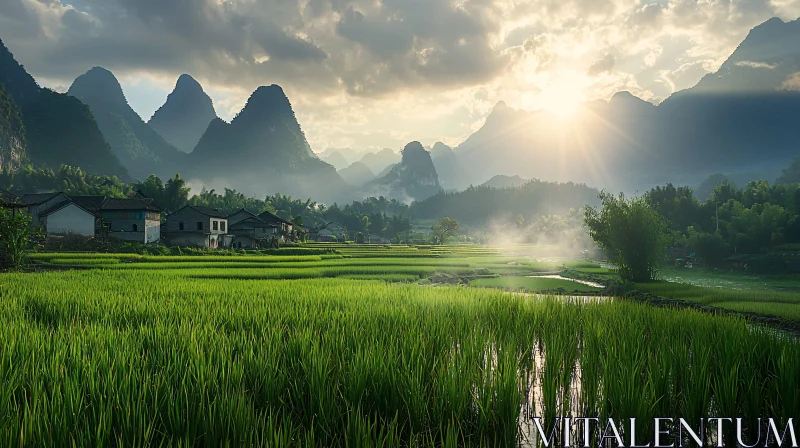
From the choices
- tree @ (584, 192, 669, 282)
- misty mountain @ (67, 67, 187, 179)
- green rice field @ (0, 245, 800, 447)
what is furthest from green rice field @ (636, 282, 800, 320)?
misty mountain @ (67, 67, 187, 179)

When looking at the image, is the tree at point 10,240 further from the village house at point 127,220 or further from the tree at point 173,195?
the tree at point 173,195

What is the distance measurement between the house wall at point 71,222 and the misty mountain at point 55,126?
82301 mm

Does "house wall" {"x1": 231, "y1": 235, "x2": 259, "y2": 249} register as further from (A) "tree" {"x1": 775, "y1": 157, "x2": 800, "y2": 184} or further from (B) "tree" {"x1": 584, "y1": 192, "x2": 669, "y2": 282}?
(A) "tree" {"x1": 775, "y1": 157, "x2": 800, "y2": 184}

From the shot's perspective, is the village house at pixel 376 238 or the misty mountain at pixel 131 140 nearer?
the village house at pixel 376 238

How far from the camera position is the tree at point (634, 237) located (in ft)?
73.9

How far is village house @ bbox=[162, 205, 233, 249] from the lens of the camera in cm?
4750

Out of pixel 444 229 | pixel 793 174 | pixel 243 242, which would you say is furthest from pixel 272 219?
pixel 793 174

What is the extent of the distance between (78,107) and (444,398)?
142872 millimetres

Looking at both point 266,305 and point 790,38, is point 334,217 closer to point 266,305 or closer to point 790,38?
point 266,305

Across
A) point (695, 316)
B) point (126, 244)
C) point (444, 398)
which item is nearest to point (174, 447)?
point (444, 398)

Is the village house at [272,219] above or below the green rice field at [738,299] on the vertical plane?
above

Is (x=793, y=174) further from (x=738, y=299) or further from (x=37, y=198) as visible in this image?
(x=37, y=198)

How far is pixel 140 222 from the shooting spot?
43406mm

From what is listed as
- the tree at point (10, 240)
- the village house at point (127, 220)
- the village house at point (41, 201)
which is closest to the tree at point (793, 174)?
the village house at point (127, 220)
